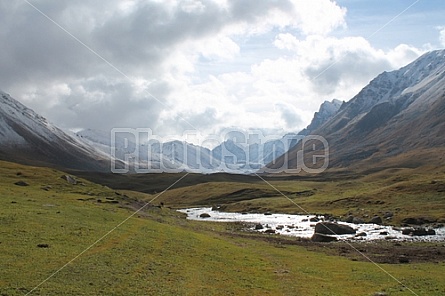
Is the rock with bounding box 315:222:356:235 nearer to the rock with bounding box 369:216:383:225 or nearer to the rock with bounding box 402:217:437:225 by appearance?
the rock with bounding box 369:216:383:225

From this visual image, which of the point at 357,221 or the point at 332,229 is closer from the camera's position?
the point at 332,229

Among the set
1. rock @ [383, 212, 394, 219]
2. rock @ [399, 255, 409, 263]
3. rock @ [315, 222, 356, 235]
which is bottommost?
rock @ [399, 255, 409, 263]

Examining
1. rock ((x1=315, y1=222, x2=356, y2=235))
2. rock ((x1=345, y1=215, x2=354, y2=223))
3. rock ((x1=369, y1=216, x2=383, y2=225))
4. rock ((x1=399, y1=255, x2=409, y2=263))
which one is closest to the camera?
rock ((x1=399, y1=255, x2=409, y2=263))

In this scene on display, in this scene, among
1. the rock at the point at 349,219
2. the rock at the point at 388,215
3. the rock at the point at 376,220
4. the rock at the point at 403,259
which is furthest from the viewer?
the rock at the point at 388,215

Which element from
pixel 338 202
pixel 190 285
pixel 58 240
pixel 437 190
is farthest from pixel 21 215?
pixel 437 190

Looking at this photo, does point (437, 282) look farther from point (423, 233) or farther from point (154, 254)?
point (423, 233)

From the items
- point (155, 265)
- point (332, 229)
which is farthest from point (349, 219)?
point (155, 265)

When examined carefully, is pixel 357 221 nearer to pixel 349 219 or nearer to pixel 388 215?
pixel 349 219

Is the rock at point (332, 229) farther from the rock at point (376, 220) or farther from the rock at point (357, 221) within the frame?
the rock at point (376, 220)

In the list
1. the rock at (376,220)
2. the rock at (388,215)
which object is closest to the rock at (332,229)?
the rock at (376,220)

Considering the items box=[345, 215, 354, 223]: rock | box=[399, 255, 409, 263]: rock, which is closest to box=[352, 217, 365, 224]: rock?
box=[345, 215, 354, 223]: rock

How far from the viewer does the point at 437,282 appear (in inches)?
1511

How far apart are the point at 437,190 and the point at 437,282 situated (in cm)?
10838

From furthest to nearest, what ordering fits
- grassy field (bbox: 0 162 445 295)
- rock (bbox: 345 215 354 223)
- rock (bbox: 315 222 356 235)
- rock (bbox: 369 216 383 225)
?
1. rock (bbox: 345 215 354 223)
2. rock (bbox: 369 216 383 225)
3. rock (bbox: 315 222 356 235)
4. grassy field (bbox: 0 162 445 295)
